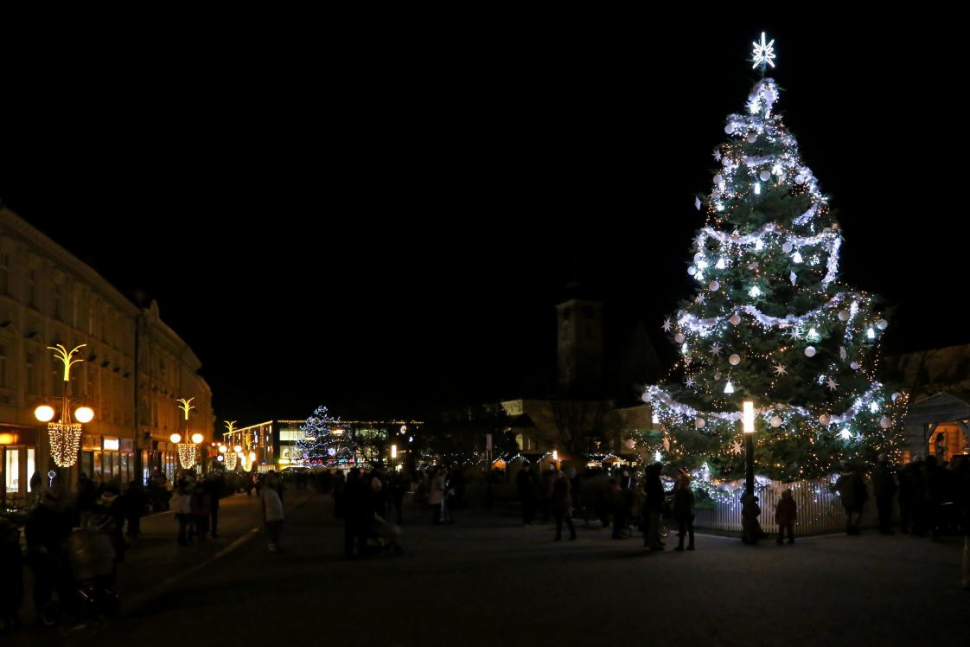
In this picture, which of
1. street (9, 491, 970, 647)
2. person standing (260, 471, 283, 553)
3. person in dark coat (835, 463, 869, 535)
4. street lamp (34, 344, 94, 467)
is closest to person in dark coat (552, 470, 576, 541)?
street (9, 491, 970, 647)

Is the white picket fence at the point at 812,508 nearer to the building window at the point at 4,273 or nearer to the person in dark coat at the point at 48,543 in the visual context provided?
the person in dark coat at the point at 48,543

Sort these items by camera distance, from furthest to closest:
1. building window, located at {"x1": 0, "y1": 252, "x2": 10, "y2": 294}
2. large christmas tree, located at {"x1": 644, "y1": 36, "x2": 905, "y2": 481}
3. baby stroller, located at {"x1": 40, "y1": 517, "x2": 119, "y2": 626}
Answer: building window, located at {"x1": 0, "y1": 252, "x2": 10, "y2": 294} → large christmas tree, located at {"x1": 644, "y1": 36, "x2": 905, "y2": 481} → baby stroller, located at {"x1": 40, "y1": 517, "x2": 119, "y2": 626}

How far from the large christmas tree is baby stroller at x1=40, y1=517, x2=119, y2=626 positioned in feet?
51.4

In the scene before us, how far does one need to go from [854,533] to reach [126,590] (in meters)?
14.2

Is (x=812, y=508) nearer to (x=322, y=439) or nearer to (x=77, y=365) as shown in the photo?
(x=77, y=365)

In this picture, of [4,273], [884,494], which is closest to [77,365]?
[4,273]

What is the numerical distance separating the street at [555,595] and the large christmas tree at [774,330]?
10.7 feet

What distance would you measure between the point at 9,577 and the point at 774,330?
1808 cm

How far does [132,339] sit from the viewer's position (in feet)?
173

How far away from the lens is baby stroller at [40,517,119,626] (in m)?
11.4

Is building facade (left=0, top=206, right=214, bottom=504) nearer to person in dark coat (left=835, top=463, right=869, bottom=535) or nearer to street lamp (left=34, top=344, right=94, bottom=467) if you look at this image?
street lamp (left=34, top=344, right=94, bottom=467)

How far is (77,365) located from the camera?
4028 cm

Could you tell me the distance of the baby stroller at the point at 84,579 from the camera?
37.5 feet

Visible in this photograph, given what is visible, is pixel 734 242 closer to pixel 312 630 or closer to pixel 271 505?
pixel 271 505
